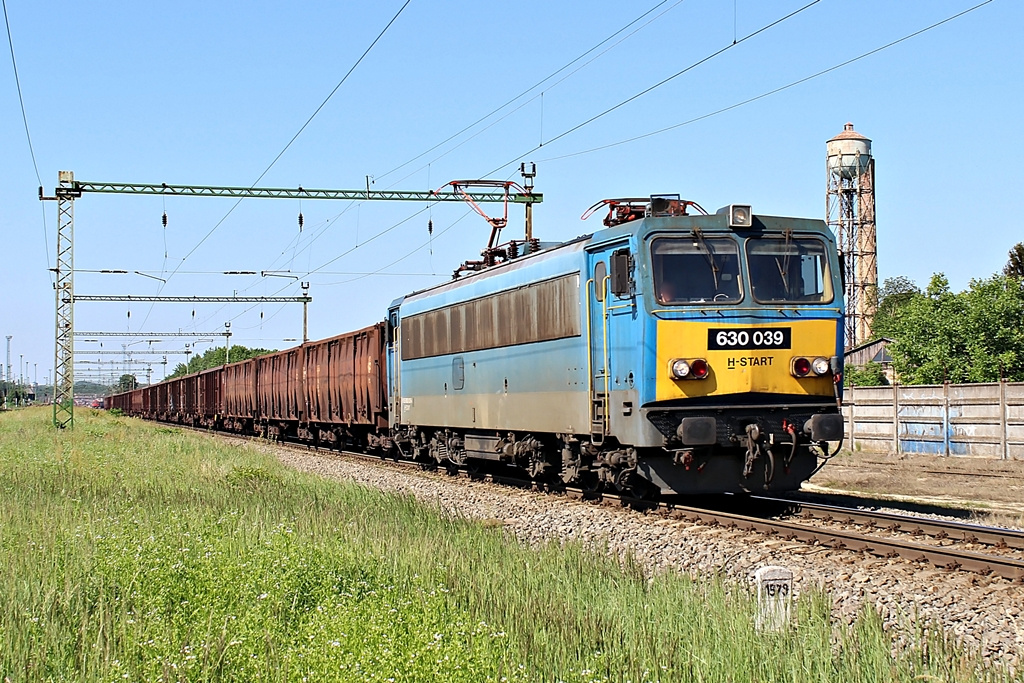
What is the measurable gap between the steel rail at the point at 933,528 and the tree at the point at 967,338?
33.2 m

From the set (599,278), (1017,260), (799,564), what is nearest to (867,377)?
(1017,260)

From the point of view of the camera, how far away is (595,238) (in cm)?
1339

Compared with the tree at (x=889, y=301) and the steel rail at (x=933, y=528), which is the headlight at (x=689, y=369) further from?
the tree at (x=889, y=301)

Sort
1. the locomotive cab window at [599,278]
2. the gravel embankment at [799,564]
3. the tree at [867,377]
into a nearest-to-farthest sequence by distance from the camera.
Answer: the gravel embankment at [799,564]
the locomotive cab window at [599,278]
the tree at [867,377]

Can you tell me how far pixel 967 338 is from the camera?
44375mm

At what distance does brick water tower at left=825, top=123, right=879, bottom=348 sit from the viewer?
278 feet

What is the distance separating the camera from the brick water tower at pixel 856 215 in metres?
84.8

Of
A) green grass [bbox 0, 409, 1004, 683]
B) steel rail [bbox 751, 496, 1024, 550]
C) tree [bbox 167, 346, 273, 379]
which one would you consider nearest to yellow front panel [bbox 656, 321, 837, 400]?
steel rail [bbox 751, 496, 1024, 550]

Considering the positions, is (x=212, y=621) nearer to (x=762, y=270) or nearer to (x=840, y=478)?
(x=762, y=270)

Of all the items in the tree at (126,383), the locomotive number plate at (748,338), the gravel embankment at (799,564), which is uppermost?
the tree at (126,383)

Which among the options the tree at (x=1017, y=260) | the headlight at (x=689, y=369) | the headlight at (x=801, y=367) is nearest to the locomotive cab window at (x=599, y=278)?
the headlight at (x=689, y=369)

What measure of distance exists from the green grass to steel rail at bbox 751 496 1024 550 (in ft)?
11.6

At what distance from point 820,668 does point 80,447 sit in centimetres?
2087

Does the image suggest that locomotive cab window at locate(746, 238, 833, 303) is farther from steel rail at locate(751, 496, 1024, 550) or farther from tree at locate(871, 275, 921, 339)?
tree at locate(871, 275, 921, 339)
